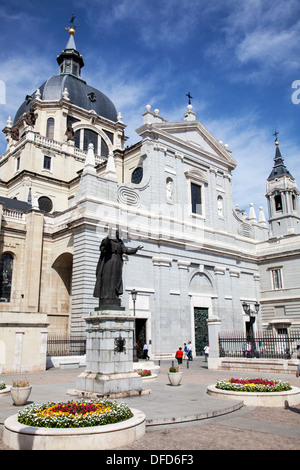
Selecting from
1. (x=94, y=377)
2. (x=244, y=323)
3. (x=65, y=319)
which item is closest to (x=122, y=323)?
(x=94, y=377)

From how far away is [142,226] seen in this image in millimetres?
29625

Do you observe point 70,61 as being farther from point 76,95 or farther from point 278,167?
point 278,167

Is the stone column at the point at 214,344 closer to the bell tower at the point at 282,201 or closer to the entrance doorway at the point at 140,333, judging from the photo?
the entrance doorway at the point at 140,333

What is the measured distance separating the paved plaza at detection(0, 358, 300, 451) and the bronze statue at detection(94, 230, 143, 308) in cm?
298

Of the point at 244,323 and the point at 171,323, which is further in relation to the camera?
the point at 244,323

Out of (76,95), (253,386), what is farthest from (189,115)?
(253,386)

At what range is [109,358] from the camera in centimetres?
1109

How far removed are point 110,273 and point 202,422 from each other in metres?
5.16

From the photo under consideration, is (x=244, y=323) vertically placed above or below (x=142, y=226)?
below

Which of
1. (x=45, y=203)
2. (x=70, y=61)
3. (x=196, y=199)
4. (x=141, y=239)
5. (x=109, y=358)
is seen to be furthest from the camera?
(x=70, y=61)

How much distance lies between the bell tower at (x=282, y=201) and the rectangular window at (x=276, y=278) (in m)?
26.7

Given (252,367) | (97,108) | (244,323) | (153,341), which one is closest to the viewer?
(252,367)

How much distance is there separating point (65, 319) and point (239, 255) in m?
16.9

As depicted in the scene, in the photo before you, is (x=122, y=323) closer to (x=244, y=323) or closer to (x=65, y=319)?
(x=65, y=319)
